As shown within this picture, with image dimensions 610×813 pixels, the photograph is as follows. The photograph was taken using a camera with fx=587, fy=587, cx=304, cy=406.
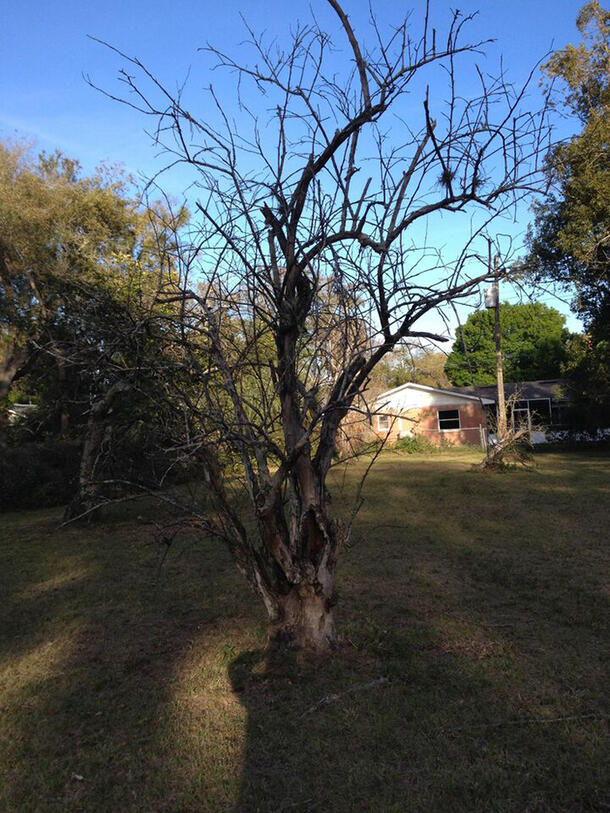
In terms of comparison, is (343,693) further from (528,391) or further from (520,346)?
(520,346)

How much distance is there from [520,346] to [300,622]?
44.6m

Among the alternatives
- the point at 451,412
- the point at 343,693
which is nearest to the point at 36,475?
the point at 343,693

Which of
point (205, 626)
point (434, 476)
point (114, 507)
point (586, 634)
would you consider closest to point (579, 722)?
point (586, 634)

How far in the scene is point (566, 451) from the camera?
25594 millimetres

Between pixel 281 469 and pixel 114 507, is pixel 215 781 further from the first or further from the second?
pixel 114 507

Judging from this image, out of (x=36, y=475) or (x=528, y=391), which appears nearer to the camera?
(x=36, y=475)

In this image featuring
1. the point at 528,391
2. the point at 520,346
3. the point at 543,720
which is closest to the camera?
the point at 543,720

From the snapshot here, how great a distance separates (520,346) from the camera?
45094 millimetres

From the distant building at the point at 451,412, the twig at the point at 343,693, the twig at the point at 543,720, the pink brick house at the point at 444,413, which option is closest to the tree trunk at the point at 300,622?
the twig at the point at 343,693

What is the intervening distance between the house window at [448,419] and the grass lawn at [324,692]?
25958mm

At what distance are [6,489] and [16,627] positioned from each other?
978cm

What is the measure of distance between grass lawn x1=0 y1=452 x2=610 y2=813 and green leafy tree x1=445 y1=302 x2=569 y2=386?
38509mm

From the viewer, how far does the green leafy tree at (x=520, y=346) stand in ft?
145

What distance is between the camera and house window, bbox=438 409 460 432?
109ft
